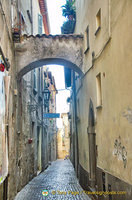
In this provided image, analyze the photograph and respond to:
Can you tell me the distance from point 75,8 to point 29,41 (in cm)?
472

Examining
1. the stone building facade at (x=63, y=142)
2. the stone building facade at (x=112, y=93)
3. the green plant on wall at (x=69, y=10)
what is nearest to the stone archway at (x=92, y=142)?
the stone building facade at (x=112, y=93)

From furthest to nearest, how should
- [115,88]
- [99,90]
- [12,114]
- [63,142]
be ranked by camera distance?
[63,142] → [12,114] → [99,90] → [115,88]

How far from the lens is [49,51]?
11562mm

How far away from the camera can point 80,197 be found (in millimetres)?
9398

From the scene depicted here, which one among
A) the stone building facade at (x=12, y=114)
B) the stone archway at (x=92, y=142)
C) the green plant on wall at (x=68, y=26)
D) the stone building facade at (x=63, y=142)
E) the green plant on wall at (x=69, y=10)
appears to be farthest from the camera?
the stone building facade at (x=63, y=142)

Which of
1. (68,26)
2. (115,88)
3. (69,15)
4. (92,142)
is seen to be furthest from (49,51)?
(115,88)

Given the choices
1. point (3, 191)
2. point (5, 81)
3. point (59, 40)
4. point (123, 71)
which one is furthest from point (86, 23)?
point (3, 191)

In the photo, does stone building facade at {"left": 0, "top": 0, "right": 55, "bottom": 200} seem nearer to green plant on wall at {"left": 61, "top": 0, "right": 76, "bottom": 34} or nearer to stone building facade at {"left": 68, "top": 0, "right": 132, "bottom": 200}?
green plant on wall at {"left": 61, "top": 0, "right": 76, "bottom": 34}

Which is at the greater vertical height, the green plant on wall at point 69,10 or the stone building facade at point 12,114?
the green plant on wall at point 69,10

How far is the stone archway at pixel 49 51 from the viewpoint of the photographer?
11.3m

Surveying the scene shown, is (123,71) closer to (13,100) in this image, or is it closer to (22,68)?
(13,100)

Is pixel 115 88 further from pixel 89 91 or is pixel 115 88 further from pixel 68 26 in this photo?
pixel 68 26

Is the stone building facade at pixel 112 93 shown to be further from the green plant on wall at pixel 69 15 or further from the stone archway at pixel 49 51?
the green plant on wall at pixel 69 15

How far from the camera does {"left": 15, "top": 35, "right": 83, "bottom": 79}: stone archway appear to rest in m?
11.3
